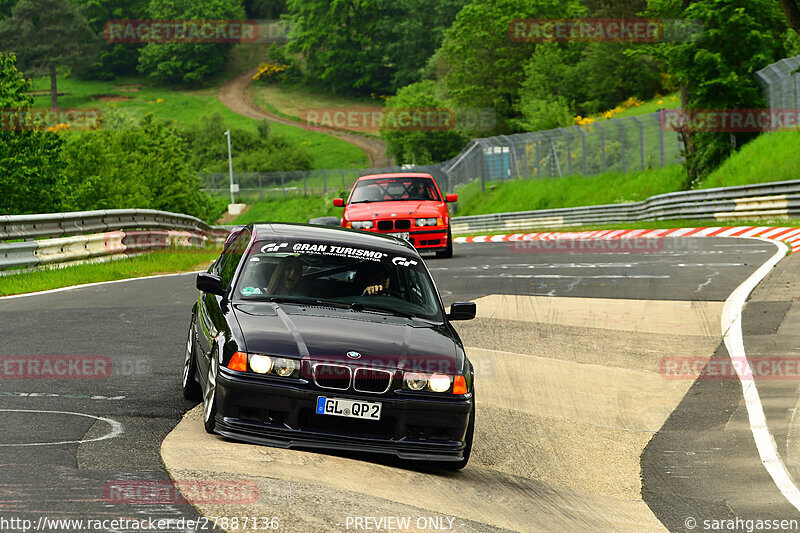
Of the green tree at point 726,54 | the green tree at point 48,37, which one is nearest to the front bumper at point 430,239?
the green tree at point 726,54

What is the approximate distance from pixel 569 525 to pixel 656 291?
10177 mm

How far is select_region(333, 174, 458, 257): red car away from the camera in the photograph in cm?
2147

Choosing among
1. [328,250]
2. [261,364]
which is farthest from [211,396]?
[328,250]

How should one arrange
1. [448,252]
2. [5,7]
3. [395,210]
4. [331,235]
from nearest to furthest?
[331,235], [395,210], [448,252], [5,7]

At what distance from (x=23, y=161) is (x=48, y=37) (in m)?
131

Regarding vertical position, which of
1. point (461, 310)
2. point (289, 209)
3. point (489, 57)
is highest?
point (489, 57)

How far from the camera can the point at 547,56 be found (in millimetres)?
83688

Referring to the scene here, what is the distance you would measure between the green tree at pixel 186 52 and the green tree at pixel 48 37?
8729 millimetres

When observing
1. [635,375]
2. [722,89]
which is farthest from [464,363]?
[722,89]

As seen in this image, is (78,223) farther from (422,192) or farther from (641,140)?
(641,140)

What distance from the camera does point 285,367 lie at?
258 inches

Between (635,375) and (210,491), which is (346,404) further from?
(635,375)

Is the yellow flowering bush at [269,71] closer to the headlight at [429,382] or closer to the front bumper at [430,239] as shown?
the front bumper at [430,239]

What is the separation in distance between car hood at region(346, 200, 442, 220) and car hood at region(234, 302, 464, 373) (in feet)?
45.8
